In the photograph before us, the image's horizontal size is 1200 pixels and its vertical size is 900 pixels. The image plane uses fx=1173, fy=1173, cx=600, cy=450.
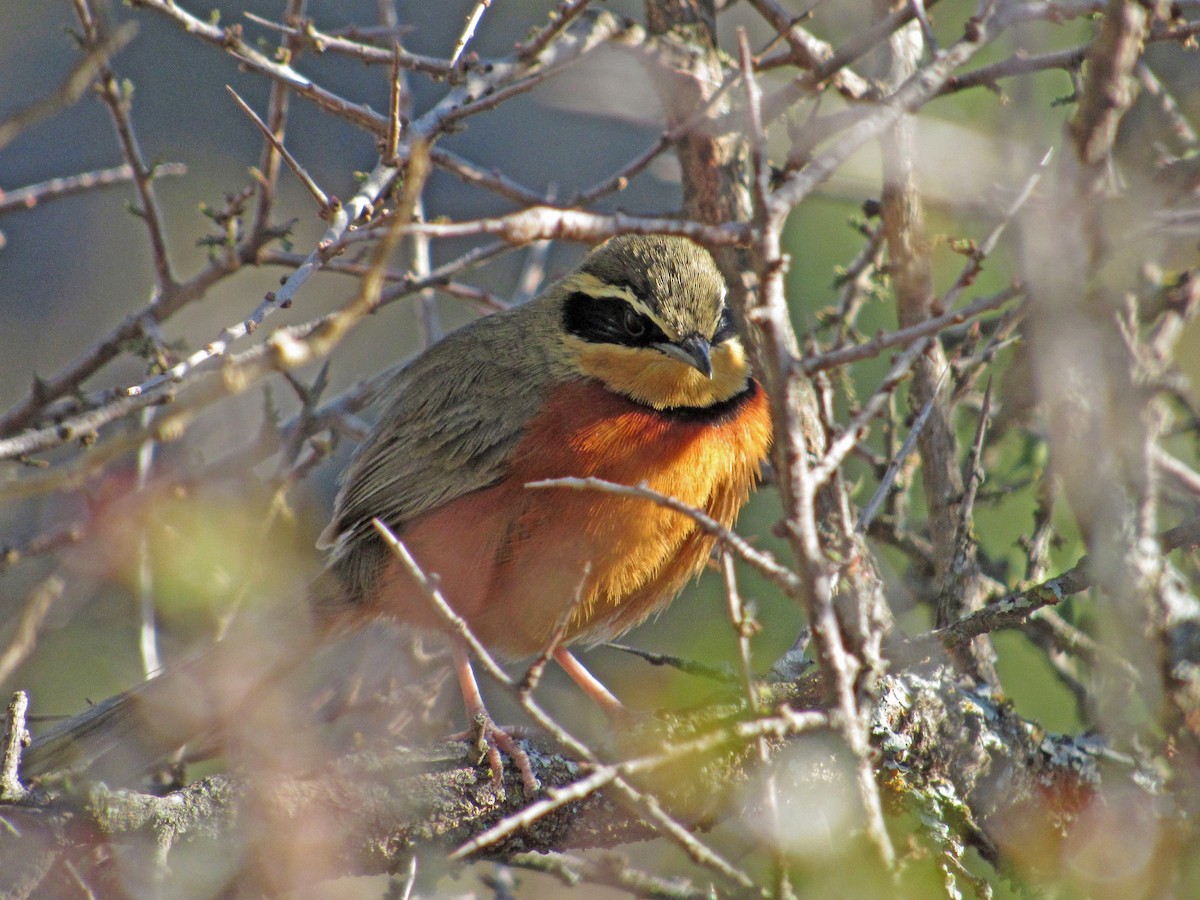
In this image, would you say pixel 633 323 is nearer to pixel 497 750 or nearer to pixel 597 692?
pixel 597 692

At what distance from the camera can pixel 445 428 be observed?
5754 mm

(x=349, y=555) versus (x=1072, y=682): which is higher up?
(x=349, y=555)

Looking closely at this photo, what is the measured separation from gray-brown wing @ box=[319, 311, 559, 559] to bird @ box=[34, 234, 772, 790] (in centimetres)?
1

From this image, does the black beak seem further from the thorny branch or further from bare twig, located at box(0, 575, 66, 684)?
bare twig, located at box(0, 575, 66, 684)

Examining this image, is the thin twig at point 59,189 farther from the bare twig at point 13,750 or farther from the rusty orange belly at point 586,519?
the bare twig at point 13,750

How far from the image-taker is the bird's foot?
4.39m

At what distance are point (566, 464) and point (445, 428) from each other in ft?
2.90

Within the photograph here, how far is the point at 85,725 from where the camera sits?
537 centimetres

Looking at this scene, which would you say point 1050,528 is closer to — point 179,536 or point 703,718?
point 703,718

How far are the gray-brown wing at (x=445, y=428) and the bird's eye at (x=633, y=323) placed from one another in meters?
0.45

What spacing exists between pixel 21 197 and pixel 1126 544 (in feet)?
15.6

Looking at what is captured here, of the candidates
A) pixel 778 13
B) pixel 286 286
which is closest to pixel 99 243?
pixel 778 13

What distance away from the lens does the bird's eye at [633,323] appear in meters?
5.47

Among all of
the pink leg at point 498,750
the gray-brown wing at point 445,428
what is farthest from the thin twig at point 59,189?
the pink leg at point 498,750
